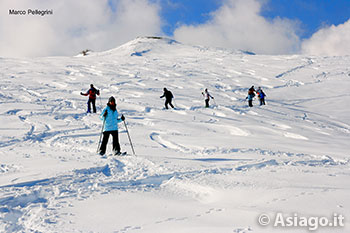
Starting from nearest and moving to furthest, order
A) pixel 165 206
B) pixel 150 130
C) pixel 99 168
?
pixel 165 206, pixel 99 168, pixel 150 130

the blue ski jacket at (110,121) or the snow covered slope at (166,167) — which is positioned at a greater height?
the blue ski jacket at (110,121)

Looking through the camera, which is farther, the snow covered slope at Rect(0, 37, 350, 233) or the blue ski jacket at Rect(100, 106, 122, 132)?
the blue ski jacket at Rect(100, 106, 122, 132)

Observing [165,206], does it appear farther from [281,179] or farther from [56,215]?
[281,179]

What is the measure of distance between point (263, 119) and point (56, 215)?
1263cm

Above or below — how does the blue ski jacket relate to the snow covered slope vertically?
above

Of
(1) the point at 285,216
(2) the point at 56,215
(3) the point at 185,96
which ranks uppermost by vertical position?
(3) the point at 185,96

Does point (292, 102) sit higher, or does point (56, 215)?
point (292, 102)

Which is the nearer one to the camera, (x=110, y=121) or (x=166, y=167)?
(x=166, y=167)

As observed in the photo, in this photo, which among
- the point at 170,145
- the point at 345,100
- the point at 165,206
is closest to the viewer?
the point at 165,206

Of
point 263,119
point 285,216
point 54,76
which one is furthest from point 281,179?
point 54,76

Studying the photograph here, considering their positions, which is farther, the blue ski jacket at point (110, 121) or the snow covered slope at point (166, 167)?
the blue ski jacket at point (110, 121)

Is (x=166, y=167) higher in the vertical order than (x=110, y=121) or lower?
lower

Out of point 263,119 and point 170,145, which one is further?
point 263,119

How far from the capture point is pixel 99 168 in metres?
5.61
